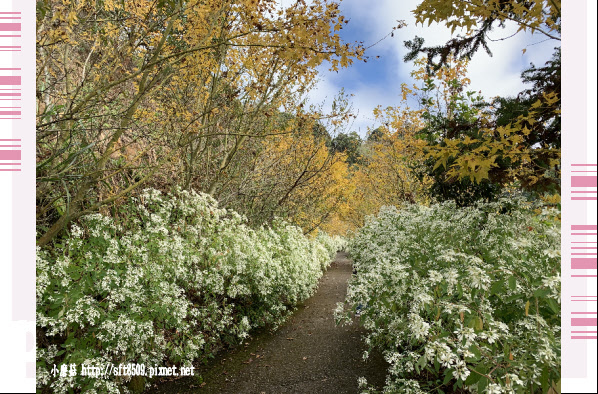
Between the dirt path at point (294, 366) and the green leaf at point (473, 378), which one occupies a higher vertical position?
the green leaf at point (473, 378)

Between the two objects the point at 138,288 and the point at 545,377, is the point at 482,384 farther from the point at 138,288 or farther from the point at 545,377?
the point at 138,288

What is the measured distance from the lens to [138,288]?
316 centimetres

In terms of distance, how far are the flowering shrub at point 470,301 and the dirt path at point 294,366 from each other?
2.90 ft

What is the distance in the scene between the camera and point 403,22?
2908 millimetres

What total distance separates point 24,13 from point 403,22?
2.68 metres

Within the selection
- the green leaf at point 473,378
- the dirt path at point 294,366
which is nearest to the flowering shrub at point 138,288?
the dirt path at point 294,366

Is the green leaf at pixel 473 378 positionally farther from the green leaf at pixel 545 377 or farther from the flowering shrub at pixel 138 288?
the flowering shrub at pixel 138 288

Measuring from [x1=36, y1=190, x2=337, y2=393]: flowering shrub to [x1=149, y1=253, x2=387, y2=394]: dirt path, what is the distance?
325 millimetres

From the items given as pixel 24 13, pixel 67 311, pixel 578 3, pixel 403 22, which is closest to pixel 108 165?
pixel 67 311

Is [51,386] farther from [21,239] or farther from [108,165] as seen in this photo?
[108,165]

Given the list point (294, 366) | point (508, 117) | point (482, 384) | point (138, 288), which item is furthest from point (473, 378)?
point (294, 366)

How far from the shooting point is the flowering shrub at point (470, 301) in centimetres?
194

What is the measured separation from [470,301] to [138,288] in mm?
2814

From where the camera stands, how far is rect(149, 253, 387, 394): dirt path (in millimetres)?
3908
